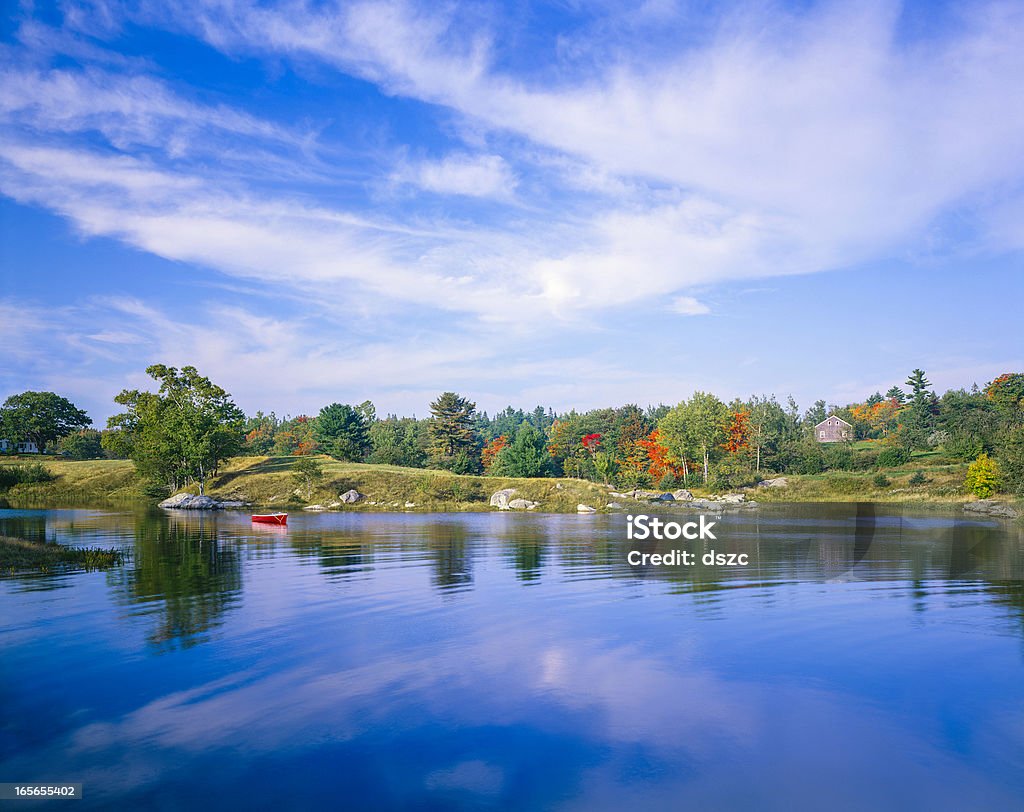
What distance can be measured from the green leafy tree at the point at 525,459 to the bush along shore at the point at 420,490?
4.90 meters

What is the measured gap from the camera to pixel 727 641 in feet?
61.8

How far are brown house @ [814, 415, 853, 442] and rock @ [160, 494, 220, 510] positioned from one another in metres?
118

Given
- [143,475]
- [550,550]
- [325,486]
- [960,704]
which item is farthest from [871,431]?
[960,704]

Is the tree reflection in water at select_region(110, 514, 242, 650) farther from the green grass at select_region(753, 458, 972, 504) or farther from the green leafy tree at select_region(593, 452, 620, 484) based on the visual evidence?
the green grass at select_region(753, 458, 972, 504)

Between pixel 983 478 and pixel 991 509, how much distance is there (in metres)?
11.7

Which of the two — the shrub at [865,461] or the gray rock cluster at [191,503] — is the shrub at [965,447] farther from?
the gray rock cluster at [191,503]

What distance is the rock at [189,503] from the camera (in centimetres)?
7994

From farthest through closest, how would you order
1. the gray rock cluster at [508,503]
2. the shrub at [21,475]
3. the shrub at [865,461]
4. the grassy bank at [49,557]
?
1. the shrub at [865,461]
2. the shrub at [21,475]
3. the gray rock cluster at [508,503]
4. the grassy bank at [49,557]

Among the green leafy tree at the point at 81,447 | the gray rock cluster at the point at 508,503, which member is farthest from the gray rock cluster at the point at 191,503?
the green leafy tree at the point at 81,447

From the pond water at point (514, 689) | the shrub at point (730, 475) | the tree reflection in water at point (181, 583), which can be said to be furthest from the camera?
the shrub at point (730, 475)

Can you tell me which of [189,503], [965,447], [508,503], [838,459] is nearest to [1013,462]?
[965,447]

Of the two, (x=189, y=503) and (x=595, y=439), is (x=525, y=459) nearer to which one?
(x=595, y=439)

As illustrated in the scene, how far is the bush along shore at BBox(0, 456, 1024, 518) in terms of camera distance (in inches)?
3339

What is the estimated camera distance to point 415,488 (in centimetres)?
9156
